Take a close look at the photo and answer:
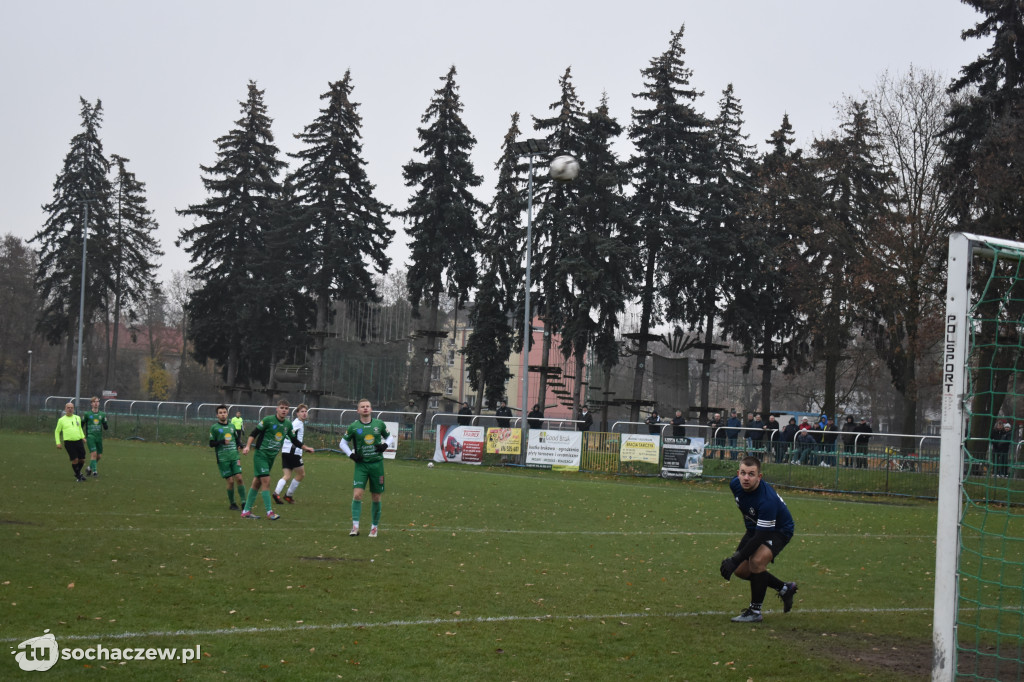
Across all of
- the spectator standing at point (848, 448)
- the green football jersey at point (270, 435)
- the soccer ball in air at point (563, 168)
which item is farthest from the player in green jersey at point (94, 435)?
the spectator standing at point (848, 448)

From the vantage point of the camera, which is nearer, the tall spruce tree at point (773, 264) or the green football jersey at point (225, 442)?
the green football jersey at point (225, 442)

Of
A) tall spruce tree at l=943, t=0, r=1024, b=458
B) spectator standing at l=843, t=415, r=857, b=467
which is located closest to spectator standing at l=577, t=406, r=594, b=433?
spectator standing at l=843, t=415, r=857, b=467

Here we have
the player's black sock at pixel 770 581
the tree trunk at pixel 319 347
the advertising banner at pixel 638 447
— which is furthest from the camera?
the tree trunk at pixel 319 347

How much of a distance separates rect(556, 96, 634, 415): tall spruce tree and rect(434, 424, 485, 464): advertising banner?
984 cm

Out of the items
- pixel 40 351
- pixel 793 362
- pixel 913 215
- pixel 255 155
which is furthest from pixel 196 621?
pixel 40 351

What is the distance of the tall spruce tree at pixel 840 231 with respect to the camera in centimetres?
3716

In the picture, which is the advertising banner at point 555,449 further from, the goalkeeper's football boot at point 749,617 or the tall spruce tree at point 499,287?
the goalkeeper's football boot at point 749,617

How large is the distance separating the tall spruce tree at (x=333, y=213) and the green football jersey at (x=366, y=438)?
37988mm

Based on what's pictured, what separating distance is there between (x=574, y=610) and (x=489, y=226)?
130ft

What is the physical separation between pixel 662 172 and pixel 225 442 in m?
30.7

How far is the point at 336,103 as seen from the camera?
52094mm

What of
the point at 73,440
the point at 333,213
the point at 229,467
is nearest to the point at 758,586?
the point at 229,467

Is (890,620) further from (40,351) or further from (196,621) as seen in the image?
(40,351)

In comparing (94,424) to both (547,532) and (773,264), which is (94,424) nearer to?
(547,532)
